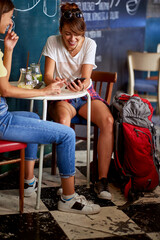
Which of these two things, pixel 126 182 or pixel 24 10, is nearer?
pixel 126 182

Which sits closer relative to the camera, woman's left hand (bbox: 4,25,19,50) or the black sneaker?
woman's left hand (bbox: 4,25,19,50)

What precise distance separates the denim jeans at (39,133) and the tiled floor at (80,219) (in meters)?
0.30

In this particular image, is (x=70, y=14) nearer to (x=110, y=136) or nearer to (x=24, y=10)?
(x=24, y=10)

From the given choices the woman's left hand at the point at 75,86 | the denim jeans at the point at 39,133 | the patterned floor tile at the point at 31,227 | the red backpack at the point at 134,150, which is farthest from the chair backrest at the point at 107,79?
the patterned floor tile at the point at 31,227

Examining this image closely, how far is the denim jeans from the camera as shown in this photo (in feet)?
6.90

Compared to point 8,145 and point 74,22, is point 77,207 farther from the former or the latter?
point 74,22

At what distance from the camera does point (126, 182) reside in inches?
105

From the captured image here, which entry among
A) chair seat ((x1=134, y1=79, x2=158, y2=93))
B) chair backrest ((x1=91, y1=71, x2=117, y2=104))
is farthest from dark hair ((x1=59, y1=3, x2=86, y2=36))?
chair seat ((x1=134, y1=79, x2=158, y2=93))

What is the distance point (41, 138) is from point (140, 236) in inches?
31.5

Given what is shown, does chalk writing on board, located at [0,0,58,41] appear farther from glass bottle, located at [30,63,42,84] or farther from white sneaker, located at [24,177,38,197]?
white sneaker, located at [24,177,38,197]

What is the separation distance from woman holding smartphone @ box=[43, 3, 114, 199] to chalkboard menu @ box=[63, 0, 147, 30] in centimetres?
100

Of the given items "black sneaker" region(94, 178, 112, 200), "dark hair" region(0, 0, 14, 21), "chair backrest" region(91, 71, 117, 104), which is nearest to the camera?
"dark hair" region(0, 0, 14, 21)

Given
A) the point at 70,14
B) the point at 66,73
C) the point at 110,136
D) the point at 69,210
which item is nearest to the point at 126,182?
the point at 110,136

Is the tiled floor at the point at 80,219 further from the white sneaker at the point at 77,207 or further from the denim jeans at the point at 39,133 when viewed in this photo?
the denim jeans at the point at 39,133
